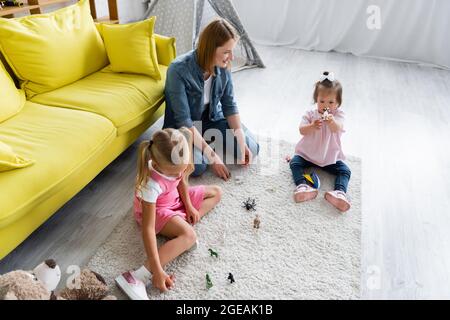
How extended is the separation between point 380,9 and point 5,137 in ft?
11.5

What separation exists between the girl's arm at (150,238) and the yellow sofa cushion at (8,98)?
2.60 feet

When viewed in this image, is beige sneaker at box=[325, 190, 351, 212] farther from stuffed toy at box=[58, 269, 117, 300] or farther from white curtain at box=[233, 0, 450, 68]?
white curtain at box=[233, 0, 450, 68]

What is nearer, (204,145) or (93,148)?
(93,148)

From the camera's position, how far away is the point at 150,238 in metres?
1.27

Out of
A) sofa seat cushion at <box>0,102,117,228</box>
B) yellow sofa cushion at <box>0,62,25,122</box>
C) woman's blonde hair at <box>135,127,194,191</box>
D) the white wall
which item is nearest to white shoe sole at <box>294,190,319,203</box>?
woman's blonde hair at <box>135,127,194,191</box>

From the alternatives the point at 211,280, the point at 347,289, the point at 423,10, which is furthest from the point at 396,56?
the point at 211,280

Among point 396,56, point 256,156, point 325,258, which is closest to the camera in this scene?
point 325,258

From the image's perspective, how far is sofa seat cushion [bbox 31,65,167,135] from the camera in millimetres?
1685

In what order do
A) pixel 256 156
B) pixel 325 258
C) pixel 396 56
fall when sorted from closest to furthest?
pixel 325 258 < pixel 256 156 < pixel 396 56

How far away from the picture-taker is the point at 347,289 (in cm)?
132

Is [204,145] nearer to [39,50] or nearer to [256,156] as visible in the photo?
[256,156]

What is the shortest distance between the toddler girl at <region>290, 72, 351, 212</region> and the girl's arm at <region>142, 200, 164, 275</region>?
29.7 inches

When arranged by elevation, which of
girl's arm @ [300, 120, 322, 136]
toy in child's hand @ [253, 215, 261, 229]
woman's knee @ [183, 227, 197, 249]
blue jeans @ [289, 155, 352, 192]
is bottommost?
toy in child's hand @ [253, 215, 261, 229]

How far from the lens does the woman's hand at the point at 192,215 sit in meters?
1.52
